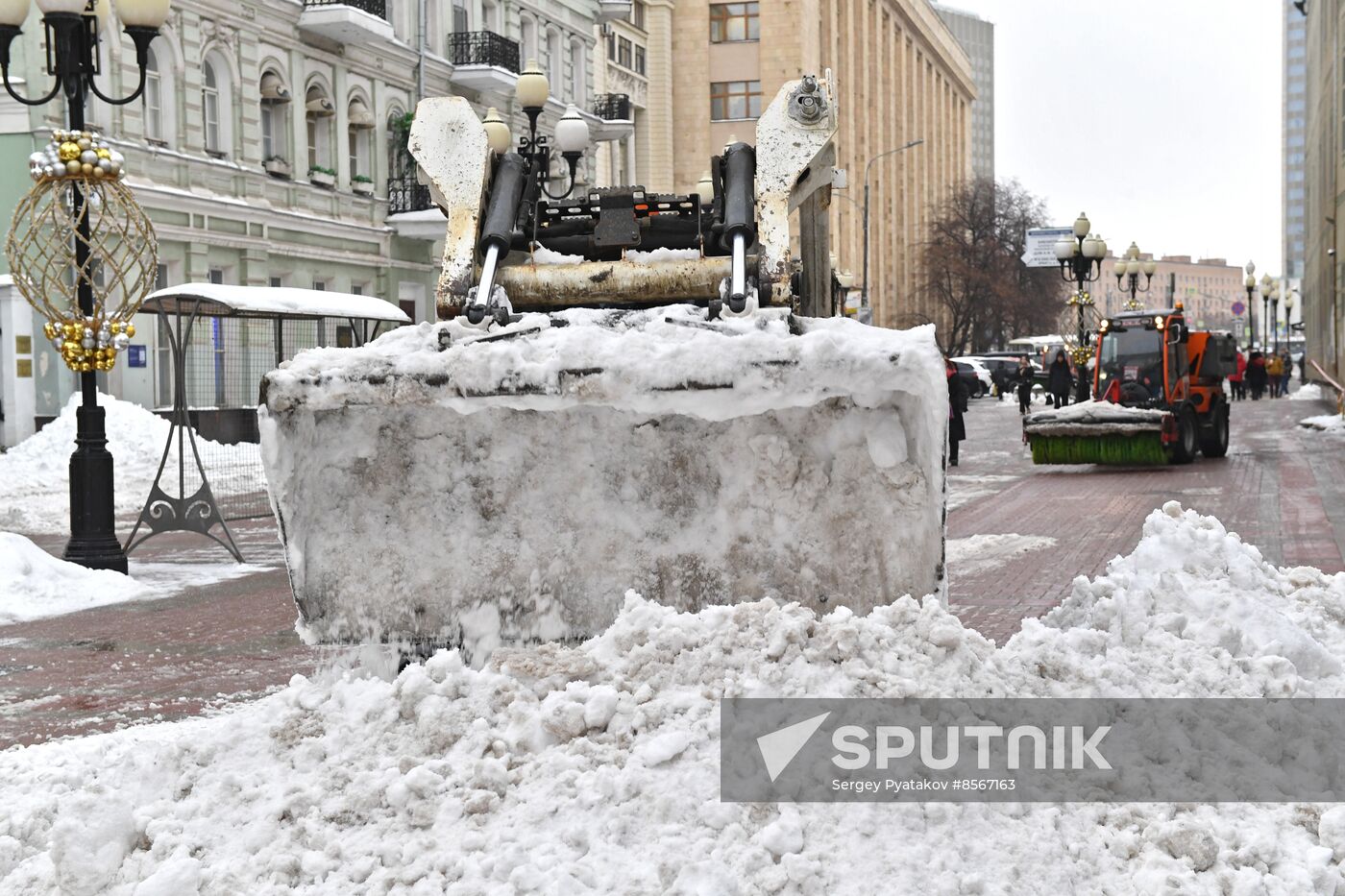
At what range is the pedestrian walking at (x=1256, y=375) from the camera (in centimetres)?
4972

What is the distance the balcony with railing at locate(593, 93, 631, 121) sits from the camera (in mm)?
42094

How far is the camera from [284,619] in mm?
9180

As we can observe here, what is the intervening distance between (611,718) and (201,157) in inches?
894

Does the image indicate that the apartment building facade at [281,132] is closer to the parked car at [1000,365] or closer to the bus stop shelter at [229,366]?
the bus stop shelter at [229,366]

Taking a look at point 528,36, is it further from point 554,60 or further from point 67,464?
point 67,464

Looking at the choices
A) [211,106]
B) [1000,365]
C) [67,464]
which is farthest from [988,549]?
[1000,365]

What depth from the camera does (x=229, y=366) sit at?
19797 millimetres

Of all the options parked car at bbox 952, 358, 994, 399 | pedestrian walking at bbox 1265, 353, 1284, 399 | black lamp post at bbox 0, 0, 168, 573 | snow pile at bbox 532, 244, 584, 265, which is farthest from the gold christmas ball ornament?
pedestrian walking at bbox 1265, 353, 1284, 399

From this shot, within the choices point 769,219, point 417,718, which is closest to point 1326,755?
point 417,718

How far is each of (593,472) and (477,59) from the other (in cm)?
2985

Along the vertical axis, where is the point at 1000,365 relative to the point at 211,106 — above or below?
below

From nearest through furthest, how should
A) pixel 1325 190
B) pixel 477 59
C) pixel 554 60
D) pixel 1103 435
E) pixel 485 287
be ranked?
pixel 485 287, pixel 1103 435, pixel 477 59, pixel 554 60, pixel 1325 190

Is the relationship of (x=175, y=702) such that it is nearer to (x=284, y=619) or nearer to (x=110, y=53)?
(x=284, y=619)

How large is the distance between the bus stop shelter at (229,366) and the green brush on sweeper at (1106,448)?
327 inches
